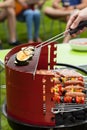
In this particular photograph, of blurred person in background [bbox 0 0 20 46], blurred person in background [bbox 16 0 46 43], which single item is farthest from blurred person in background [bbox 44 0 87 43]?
blurred person in background [bbox 0 0 20 46]

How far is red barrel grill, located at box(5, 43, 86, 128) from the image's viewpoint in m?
2.09

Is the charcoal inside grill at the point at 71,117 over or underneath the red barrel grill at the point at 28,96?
underneath

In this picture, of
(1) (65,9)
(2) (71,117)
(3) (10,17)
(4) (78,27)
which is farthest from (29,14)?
(2) (71,117)

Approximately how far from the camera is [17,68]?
7.14ft

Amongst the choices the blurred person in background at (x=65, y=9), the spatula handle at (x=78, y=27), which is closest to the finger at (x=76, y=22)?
the spatula handle at (x=78, y=27)

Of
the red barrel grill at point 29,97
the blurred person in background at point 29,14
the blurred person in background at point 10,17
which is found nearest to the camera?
the red barrel grill at point 29,97

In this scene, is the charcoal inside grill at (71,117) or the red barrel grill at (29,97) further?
the charcoal inside grill at (71,117)

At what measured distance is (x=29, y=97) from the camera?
6.93 ft

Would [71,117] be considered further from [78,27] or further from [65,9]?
[65,9]

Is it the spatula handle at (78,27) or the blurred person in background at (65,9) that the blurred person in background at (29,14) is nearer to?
the blurred person in background at (65,9)

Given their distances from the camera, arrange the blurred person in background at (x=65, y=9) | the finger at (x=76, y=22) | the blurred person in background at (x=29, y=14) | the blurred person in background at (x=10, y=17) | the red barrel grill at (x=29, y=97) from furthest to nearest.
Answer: the blurred person in background at (x=29, y=14), the blurred person in background at (x=10, y=17), the blurred person in background at (x=65, y=9), the finger at (x=76, y=22), the red barrel grill at (x=29, y=97)

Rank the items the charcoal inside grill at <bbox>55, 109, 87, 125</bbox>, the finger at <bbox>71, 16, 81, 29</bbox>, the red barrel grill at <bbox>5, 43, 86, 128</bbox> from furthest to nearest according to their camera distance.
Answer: the finger at <bbox>71, 16, 81, 29</bbox> < the charcoal inside grill at <bbox>55, 109, 87, 125</bbox> < the red barrel grill at <bbox>5, 43, 86, 128</bbox>

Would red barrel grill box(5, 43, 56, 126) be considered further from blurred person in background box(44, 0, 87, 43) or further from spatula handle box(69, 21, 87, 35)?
blurred person in background box(44, 0, 87, 43)

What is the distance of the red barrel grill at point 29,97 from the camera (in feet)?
6.85
